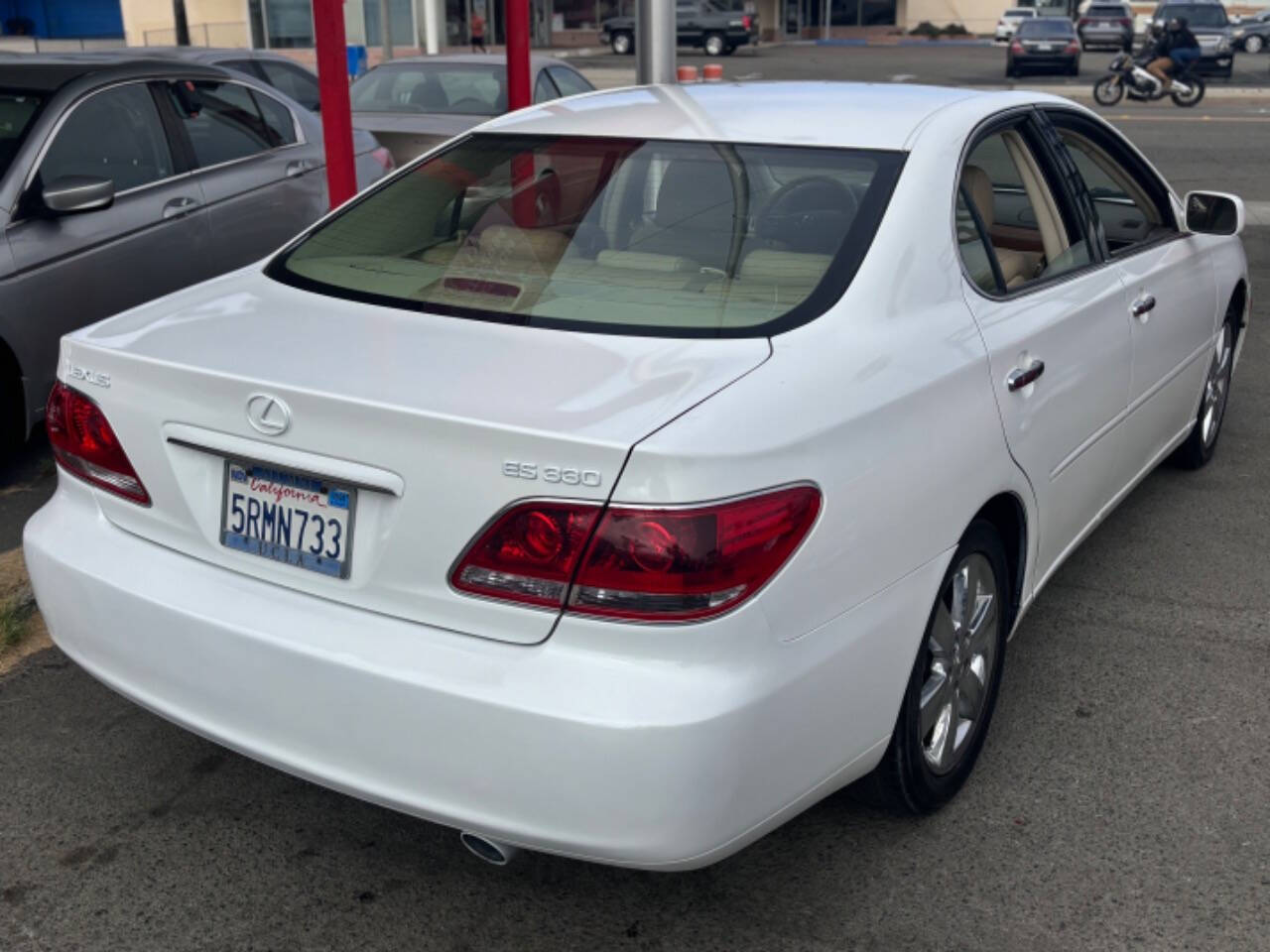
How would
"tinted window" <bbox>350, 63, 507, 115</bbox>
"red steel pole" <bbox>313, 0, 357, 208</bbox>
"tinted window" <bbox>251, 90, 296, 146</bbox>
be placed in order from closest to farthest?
"red steel pole" <bbox>313, 0, 357, 208</bbox> < "tinted window" <bbox>251, 90, 296, 146</bbox> < "tinted window" <bbox>350, 63, 507, 115</bbox>

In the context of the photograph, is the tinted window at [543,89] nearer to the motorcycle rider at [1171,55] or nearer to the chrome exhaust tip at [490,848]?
the chrome exhaust tip at [490,848]

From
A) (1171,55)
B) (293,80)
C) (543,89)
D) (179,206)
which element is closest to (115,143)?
(179,206)

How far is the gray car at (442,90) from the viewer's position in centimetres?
1034

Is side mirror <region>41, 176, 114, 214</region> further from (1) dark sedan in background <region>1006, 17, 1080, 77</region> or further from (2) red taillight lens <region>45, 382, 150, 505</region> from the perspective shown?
(1) dark sedan in background <region>1006, 17, 1080, 77</region>

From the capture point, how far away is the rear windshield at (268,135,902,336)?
9.66 feet

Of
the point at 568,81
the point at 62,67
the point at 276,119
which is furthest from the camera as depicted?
the point at 568,81

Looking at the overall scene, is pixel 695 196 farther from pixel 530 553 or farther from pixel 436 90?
pixel 436 90

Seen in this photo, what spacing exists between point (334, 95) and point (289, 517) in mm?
3496

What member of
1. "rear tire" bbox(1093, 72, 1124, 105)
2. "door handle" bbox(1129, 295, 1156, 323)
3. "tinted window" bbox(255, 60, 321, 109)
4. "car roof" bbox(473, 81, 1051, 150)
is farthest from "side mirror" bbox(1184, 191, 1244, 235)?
"rear tire" bbox(1093, 72, 1124, 105)

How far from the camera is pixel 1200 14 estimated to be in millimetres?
33031

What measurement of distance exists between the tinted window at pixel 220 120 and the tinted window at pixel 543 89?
164 inches

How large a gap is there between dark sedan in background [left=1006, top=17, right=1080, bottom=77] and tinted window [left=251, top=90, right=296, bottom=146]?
1181 inches

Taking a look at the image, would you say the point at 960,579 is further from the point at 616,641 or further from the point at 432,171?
the point at 432,171

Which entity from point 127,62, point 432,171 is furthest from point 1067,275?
point 127,62
